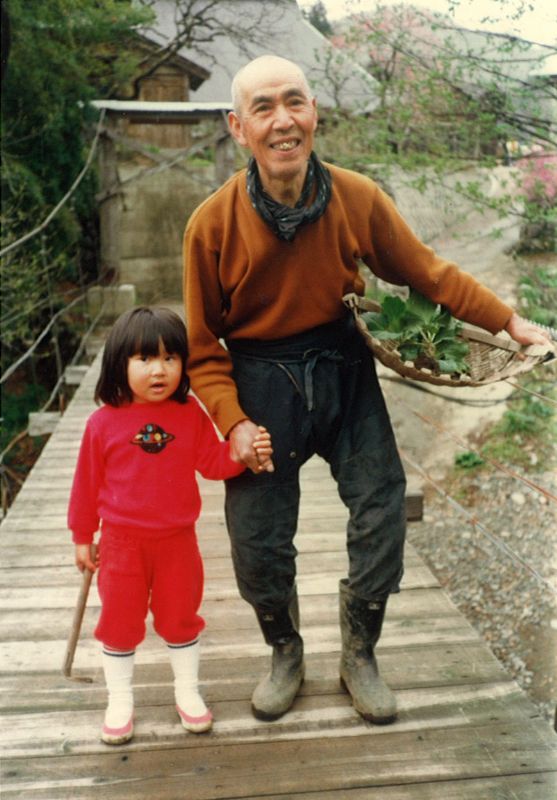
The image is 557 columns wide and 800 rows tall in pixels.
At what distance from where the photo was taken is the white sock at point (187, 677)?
1926 millimetres

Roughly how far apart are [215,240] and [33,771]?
48.3 inches

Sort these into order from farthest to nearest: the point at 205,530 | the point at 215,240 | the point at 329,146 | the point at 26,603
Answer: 1. the point at 329,146
2. the point at 205,530
3. the point at 26,603
4. the point at 215,240

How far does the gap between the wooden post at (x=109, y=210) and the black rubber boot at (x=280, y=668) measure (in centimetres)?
730

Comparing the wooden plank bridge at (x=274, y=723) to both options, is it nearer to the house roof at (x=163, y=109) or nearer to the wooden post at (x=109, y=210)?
the house roof at (x=163, y=109)

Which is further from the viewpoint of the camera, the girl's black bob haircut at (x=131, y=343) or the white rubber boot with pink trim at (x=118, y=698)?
the white rubber boot with pink trim at (x=118, y=698)

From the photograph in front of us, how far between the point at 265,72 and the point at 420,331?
2.12 feet

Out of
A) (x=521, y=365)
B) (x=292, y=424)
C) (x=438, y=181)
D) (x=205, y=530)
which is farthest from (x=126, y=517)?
(x=438, y=181)

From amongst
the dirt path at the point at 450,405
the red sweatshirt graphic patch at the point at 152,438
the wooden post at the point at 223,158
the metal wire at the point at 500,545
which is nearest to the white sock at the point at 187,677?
the red sweatshirt graphic patch at the point at 152,438

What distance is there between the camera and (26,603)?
265 cm

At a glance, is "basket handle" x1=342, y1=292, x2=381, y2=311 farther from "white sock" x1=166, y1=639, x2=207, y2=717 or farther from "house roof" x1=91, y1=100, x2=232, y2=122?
"house roof" x1=91, y1=100, x2=232, y2=122

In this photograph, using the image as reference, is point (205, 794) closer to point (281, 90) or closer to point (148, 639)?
point (148, 639)

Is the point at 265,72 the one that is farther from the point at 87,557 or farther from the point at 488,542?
the point at 488,542

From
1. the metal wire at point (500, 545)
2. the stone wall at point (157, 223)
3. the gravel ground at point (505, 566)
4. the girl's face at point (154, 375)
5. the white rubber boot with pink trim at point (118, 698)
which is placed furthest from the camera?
the stone wall at point (157, 223)

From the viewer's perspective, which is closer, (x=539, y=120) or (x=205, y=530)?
(x=205, y=530)
